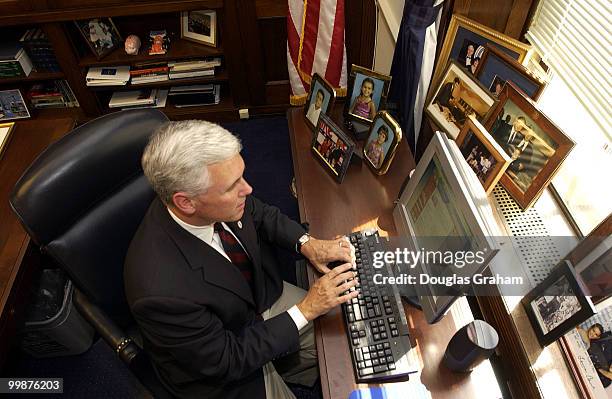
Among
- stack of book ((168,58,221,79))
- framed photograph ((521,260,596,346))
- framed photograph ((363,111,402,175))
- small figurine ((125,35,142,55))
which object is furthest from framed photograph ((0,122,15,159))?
framed photograph ((521,260,596,346))

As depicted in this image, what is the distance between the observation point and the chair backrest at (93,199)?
46.9 inches

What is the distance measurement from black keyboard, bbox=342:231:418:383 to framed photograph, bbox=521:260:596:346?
36cm

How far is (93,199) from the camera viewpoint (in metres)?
1.31

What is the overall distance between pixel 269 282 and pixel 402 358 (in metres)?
0.65

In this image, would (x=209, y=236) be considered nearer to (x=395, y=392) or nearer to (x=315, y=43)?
(x=395, y=392)

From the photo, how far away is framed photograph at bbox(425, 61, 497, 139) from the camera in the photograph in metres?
1.51

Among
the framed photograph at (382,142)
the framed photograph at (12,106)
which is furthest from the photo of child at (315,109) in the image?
the framed photograph at (12,106)

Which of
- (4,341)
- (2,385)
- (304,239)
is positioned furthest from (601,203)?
(2,385)

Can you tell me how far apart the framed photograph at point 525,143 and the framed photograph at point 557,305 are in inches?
12.6

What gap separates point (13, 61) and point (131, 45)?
0.76 m

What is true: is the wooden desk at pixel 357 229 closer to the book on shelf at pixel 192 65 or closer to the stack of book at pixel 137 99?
the book on shelf at pixel 192 65

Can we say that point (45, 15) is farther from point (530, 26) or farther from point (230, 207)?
point (530, 26)

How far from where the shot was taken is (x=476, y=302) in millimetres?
1465

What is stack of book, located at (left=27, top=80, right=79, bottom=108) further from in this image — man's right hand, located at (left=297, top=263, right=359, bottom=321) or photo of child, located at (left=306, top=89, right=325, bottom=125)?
man's right hand, located at (left=297, top=263, right=359, bottom=321)
